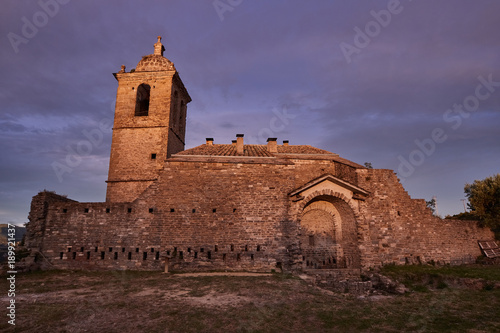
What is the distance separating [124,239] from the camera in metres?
13.5

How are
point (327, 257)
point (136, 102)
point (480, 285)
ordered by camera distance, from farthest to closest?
1. point (136, 102)
2. point (327, 257)
3. point (480, 285)

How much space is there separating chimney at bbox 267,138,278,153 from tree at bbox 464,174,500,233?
14.0 metres

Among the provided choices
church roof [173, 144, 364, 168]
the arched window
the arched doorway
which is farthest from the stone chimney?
the arched doorway

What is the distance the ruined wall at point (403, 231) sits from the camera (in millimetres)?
15305

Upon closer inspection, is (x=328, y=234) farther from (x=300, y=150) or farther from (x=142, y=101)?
(x=142, y=101)

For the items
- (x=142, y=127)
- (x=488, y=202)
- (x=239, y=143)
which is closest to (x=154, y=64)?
(x=142, y=127)

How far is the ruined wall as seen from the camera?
15.3 m

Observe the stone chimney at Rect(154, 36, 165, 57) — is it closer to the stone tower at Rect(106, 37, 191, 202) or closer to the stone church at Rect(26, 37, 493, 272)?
the stone tower at Rect(106, 37, 191, 202)

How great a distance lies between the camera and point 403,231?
15.9 meters

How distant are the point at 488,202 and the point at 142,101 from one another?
25.2 metres

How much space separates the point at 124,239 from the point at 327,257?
11.4 meters

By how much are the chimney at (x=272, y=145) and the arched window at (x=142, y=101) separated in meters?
8.92

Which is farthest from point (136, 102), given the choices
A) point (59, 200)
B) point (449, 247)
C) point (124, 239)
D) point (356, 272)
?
point (449, 247)

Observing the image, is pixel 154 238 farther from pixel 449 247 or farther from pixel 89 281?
pixel 449 247
